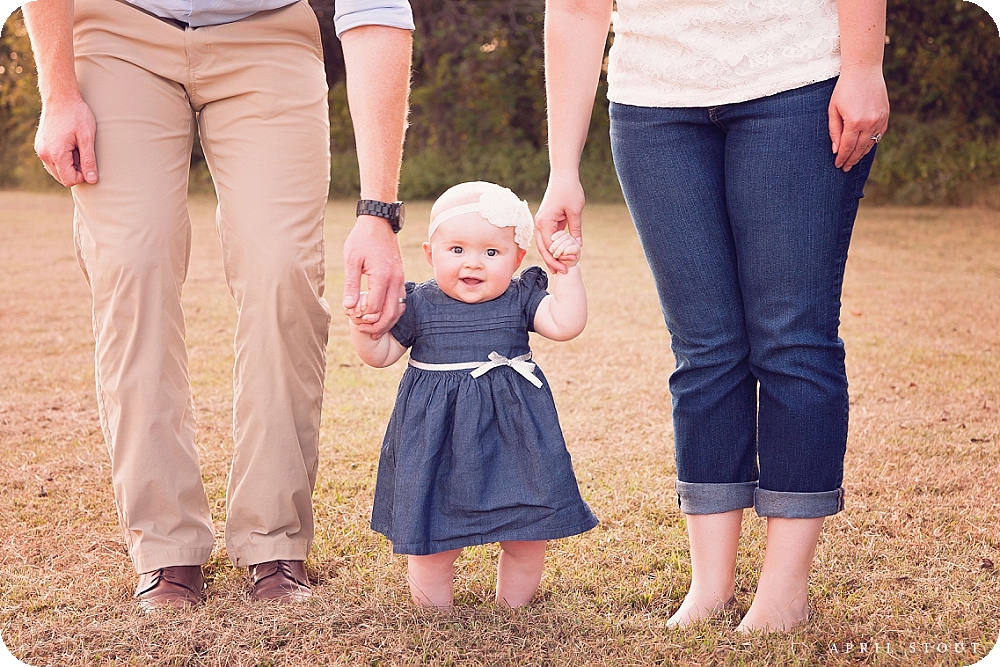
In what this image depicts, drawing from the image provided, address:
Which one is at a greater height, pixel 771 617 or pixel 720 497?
pixel 720 497

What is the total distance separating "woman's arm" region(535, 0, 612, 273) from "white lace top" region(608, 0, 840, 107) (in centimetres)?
9

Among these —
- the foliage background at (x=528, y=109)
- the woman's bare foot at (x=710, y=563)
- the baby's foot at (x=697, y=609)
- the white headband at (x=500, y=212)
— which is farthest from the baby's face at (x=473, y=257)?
the foliage background at (x=528, y=109)

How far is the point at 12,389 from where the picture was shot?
4.00m

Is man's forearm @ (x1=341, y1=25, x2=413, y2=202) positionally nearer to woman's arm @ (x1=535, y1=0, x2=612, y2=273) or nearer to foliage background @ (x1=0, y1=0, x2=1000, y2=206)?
woman's arm @ (x1=535, y1=0, x2=612, y2=273)

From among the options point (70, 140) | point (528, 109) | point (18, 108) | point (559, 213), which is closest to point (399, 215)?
point (559, 213)

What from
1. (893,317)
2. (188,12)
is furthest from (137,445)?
(893,317)

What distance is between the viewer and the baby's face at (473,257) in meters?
1.96

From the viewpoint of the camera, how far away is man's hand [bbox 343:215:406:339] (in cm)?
183

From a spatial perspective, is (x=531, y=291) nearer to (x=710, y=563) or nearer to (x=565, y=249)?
(x=565, y=249)

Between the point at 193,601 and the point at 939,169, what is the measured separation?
1194 centimetres

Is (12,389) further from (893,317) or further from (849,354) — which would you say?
(893,317)

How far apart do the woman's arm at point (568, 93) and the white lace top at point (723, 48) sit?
0.29 feet

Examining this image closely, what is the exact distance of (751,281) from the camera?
5.87 feet

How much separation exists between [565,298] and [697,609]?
2.21ft
